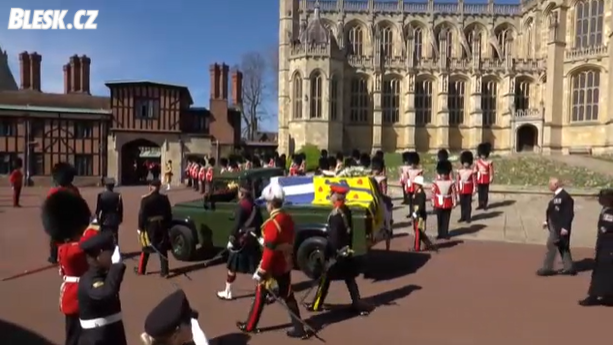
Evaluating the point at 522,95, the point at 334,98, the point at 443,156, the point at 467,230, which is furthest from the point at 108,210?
the point at 522,95

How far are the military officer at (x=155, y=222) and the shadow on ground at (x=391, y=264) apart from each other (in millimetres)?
3732

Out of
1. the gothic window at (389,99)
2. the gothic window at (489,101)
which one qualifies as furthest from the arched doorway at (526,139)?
the gothic window at (389,99)

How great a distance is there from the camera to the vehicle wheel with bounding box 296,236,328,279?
848cm

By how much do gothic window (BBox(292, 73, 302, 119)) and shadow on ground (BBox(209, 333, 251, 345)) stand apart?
41.1m

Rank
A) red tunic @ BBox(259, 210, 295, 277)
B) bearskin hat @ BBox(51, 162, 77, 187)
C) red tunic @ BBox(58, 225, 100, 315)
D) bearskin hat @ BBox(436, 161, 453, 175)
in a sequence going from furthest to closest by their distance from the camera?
bearskin hat @ BBox(436, 161, 453, 175) < bearskin hat @ BBox(51, 162, 77, 187) < red tunic @ BBox(259, 210, 295, 277) < red tunic @ BBox(58, 225, 100, 315)

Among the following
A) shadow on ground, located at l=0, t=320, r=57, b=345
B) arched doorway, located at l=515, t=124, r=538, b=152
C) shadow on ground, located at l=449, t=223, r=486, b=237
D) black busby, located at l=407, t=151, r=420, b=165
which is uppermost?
arched doorway, located at l=515, t=124, r=538, b=152

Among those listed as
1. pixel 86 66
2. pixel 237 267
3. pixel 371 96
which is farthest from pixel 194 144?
pixel 237 267

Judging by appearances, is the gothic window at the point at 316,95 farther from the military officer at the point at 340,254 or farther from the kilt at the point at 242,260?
the military officer at the point at 340,254

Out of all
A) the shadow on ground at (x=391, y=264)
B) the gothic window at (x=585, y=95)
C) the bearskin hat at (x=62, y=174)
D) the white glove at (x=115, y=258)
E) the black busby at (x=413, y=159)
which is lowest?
the shadow on ground at (x=391, y=264)

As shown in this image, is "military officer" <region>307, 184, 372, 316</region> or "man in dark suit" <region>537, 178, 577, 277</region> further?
"man in dark suit" <region>537, 178, 577, 277</region>

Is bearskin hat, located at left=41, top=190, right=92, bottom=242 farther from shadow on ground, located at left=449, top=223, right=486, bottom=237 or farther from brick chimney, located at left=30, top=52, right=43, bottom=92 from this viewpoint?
brick chimney, located at left=30, top=52, right=43, bottom=92

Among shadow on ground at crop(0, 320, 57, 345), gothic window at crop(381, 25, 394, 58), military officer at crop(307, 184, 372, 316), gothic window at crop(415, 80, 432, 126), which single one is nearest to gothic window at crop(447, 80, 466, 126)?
gothic window at crop(415, 80, 432, 126)

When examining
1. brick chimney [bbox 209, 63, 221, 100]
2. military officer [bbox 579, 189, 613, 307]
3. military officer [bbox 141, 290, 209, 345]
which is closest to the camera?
military officer [bbox 141, 290, 209, 345]

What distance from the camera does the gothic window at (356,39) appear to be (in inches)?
2092
